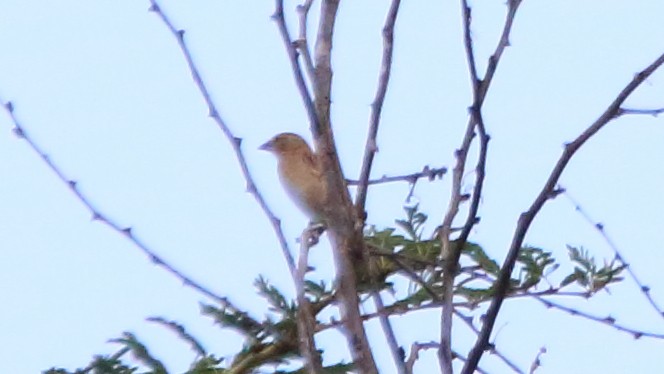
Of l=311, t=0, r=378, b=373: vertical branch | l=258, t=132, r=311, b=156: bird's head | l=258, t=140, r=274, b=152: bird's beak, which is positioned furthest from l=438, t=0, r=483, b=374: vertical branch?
l=258, t=140, r=274, b=152: bird's beak

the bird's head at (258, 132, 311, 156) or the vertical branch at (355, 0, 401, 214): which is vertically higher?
the bird's head at (258, 132, 311, 156)

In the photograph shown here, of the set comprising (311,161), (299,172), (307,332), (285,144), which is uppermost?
(285,144)

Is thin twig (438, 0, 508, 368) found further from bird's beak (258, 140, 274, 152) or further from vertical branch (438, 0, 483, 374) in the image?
bird's beak (258, 140, 274, 152)

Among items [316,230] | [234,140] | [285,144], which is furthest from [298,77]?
[285,144]

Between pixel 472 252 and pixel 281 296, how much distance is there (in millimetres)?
772

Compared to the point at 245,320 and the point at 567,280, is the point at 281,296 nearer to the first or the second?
the point at 245,320

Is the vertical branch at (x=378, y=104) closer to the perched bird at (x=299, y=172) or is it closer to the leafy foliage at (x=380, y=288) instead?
the leafy foliage at (x=380, y=288)

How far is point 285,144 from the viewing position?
23.1 ft

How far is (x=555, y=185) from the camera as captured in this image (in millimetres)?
2730

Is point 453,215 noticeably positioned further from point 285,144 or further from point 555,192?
point 285,144

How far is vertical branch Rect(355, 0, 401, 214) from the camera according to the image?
3.02 meters

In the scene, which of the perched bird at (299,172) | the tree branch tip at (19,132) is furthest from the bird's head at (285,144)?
the tree branch tip at (19,132)

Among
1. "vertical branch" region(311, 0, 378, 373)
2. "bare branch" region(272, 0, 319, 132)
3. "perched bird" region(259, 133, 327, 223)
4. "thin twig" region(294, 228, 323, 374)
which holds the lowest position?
"thin twig" region(294, 228, 323, 374)

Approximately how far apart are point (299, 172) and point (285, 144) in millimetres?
793
